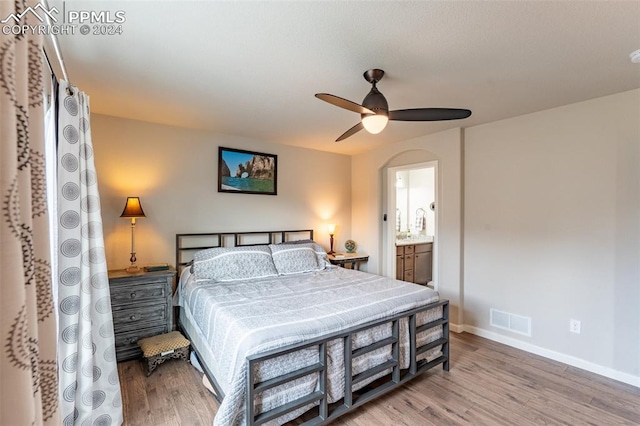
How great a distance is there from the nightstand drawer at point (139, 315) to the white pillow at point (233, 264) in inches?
20.1

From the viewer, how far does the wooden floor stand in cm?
205

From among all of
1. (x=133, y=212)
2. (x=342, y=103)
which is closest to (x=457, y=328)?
(x=342, y=103)

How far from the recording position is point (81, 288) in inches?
67.9

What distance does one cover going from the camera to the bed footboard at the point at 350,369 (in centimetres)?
166

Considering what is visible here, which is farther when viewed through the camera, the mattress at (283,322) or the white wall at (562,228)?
the white wall at (562,228)

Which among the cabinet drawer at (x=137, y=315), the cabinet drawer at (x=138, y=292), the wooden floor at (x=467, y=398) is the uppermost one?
the cabinet drawer at (x=138, y=292)

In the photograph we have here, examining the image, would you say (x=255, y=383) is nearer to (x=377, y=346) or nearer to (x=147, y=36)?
(x=377, y=346)

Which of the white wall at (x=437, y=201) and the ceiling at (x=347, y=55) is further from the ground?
the ceiling at (x=347, y=55)

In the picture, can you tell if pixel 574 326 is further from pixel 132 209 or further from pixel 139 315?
pixel 132 209

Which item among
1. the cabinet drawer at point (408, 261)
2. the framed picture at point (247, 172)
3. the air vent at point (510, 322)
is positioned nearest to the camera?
the air vent at point (510, 322)

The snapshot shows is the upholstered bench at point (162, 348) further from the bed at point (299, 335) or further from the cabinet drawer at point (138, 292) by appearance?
the cabinet drawer at point (138, 292)

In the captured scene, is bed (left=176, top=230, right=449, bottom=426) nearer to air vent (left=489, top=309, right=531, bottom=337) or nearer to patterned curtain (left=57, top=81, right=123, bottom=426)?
patterned curtain (left=57, top=81, right=123, bottom=426)

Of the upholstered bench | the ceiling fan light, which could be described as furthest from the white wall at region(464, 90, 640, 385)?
the upholstered bench

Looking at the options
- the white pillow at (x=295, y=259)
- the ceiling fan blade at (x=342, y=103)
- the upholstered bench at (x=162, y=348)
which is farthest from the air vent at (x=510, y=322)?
the upholstered bench at (x=162, y=348)
